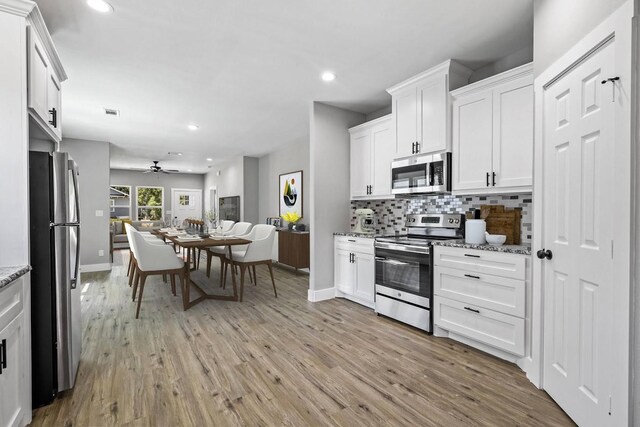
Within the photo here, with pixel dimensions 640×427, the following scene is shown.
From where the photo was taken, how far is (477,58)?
2.89 metres

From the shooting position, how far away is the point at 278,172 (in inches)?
281

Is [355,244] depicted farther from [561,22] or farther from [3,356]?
[3,356]

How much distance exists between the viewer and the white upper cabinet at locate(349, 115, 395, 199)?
372cm

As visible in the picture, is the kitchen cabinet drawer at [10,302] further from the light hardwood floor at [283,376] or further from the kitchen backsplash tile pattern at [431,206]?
the kitchen backsplash tile pattern at [431,206]

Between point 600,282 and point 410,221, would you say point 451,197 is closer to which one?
point 410,221

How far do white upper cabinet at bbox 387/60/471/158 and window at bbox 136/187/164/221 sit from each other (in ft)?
33.1

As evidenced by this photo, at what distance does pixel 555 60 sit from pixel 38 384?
12.0ft

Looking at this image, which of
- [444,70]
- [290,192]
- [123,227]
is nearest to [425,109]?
[444,70]

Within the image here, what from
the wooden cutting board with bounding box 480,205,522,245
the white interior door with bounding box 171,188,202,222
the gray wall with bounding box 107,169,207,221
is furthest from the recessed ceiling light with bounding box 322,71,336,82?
the white interior door with bounding box 171,188,202,222

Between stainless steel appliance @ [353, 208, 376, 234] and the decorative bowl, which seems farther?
stainless steel appliance @ [353, 208, 376, 234]

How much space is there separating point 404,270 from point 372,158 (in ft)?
4.98

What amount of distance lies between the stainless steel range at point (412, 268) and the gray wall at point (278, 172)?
2.54 metres

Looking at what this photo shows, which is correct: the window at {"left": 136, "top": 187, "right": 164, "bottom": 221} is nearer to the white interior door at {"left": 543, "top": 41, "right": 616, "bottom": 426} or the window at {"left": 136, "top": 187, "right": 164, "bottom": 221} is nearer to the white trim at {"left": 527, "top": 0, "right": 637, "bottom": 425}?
the white interior door at {"left": 543, "top": 41, "right": 616, "bottom": 426}

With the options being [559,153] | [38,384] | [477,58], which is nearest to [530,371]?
[559,153]
